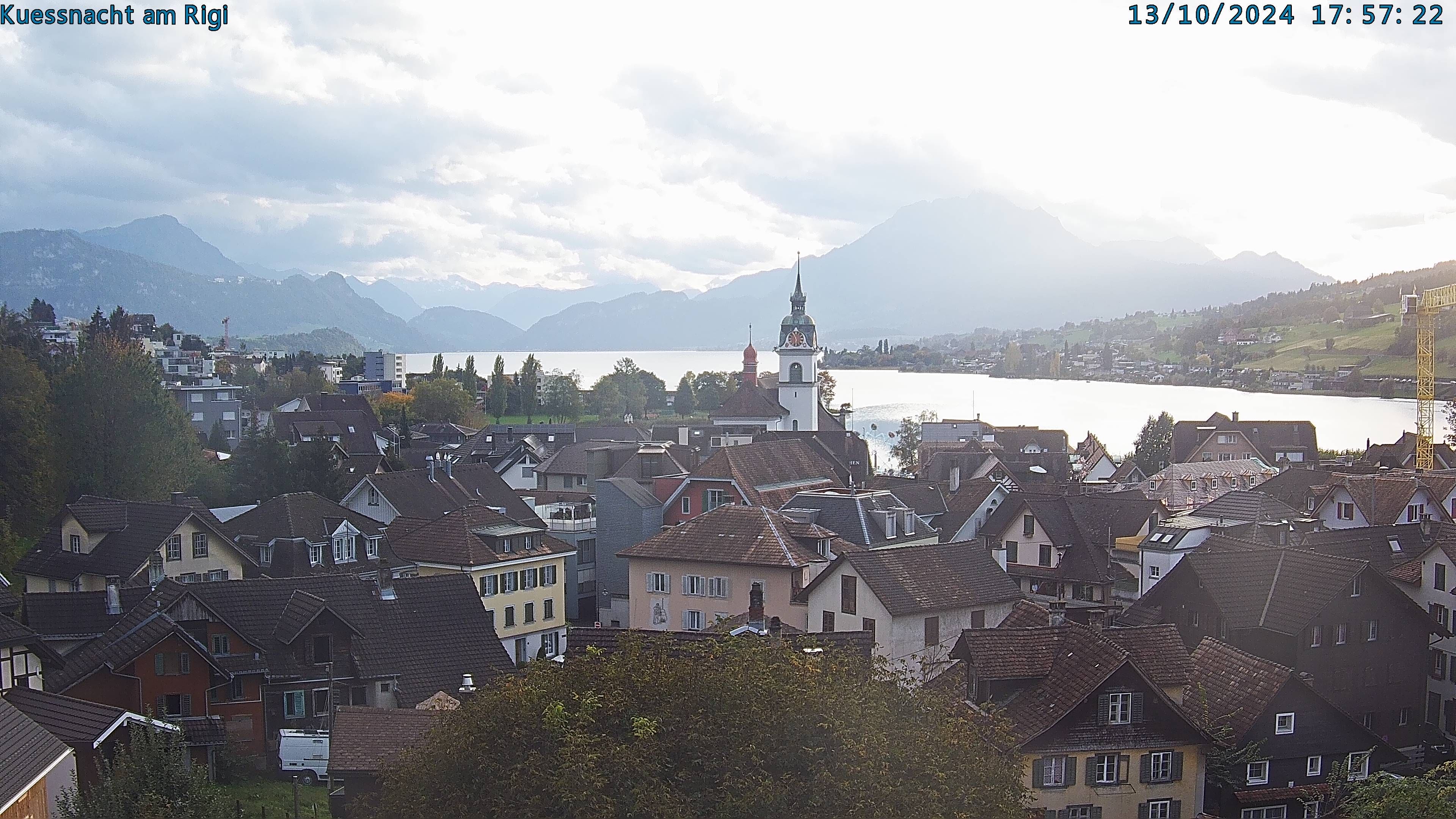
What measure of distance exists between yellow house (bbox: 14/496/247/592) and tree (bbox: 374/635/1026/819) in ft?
88.9

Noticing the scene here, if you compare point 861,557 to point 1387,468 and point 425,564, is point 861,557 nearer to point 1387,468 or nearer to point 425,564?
point 425,564

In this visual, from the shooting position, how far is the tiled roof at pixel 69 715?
2255 centimetres

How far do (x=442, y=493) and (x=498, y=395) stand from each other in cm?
9158

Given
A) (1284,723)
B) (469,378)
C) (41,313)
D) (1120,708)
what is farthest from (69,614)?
(41,313)

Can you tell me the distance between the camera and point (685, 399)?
14825 centimetres

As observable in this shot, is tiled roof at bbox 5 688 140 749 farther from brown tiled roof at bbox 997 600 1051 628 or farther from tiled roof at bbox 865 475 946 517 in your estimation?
tiled roof at bbox 865 475 946 517

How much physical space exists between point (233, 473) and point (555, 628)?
30.3 meters

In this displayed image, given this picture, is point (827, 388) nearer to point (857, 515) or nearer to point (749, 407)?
point (749, 407)

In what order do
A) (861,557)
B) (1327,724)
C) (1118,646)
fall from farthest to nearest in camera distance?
(861,557)
(1327,724)
(1118,646)

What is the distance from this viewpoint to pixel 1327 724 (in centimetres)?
2547

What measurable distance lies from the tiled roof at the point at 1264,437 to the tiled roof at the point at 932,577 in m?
56.4

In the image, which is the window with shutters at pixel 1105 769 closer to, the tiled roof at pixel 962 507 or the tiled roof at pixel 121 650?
the tiled roof at pixel 121 650

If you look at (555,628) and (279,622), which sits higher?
(279,622)

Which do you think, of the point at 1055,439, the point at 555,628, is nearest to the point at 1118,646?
the point at 555,628
